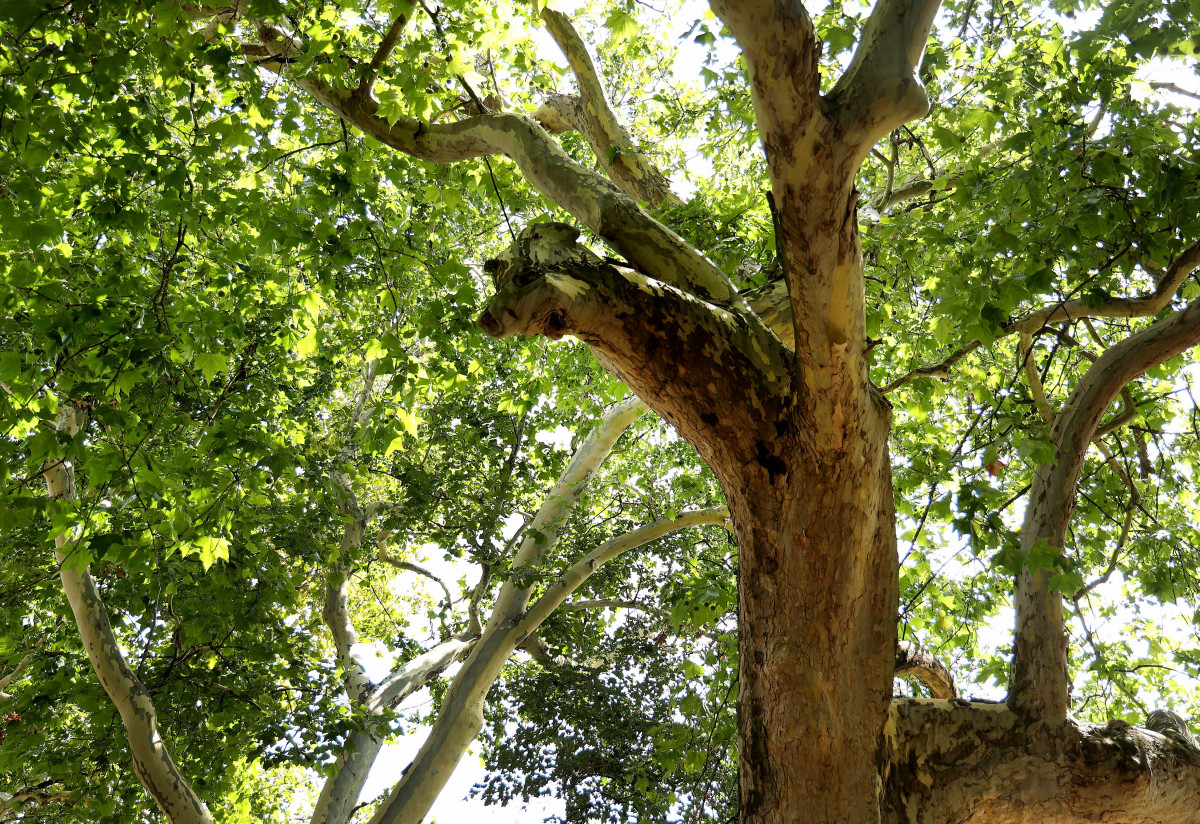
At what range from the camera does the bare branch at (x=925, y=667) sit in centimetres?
445

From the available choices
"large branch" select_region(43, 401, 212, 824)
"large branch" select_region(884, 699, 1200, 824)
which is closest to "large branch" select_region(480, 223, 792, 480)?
"large branch" select_region(884, 699, 1200, 824)

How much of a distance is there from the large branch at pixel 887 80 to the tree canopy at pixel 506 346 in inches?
1.2

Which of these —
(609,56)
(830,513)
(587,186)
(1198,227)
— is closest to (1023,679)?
(830,513)

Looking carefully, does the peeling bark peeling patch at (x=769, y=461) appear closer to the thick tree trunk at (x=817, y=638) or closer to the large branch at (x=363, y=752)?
the thick tree trunk at (x=817, y=638)

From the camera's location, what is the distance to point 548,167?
3.56 meters

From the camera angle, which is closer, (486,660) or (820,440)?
(820,440)

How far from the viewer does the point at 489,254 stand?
1034 cm

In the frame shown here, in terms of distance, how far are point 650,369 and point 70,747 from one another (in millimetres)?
6678

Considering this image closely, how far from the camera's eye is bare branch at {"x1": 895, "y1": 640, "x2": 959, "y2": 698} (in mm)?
4453

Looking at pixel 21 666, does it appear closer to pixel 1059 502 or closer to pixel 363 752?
pixel 363 752

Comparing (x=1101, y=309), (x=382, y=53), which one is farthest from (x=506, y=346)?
(x=1101, y=309)

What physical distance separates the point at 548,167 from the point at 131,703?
15.7 ft

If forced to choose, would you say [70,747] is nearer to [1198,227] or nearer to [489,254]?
[489,254]

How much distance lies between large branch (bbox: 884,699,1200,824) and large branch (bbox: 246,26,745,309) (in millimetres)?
1955
